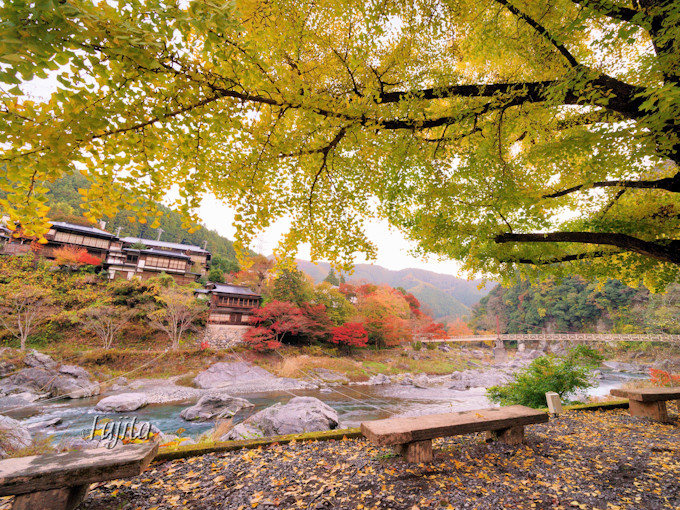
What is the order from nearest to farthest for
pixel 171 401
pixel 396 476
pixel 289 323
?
1. pixel 396 476
2. pixel 171 401
3. pixel 289 323

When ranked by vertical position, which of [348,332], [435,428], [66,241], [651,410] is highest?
[66,241]

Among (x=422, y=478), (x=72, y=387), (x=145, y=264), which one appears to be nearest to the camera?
(x=422, y=478)

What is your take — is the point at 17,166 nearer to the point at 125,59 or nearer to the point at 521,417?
the point at 125,59

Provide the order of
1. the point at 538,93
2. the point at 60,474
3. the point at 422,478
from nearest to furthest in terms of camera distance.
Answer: the point at 60,474
the point at 422,478
the point at 538,93

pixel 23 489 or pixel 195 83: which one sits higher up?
pixel 195 83

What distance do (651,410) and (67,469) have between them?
25.9 ft

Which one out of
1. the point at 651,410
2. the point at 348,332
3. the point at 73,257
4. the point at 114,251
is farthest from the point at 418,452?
the point at 114,251

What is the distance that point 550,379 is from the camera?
5859mm

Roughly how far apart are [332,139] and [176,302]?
17401 mm

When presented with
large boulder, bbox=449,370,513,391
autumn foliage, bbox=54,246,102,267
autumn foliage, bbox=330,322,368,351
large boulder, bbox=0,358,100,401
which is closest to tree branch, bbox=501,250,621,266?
large boulder, bbox=449,370,513,391

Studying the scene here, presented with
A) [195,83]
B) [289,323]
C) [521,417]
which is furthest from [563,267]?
[289,323]

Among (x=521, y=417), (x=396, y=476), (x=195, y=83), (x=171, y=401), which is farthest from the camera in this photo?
(x=171, y=401)

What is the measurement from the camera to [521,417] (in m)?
3.23

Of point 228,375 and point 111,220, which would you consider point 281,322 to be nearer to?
point 228,375
